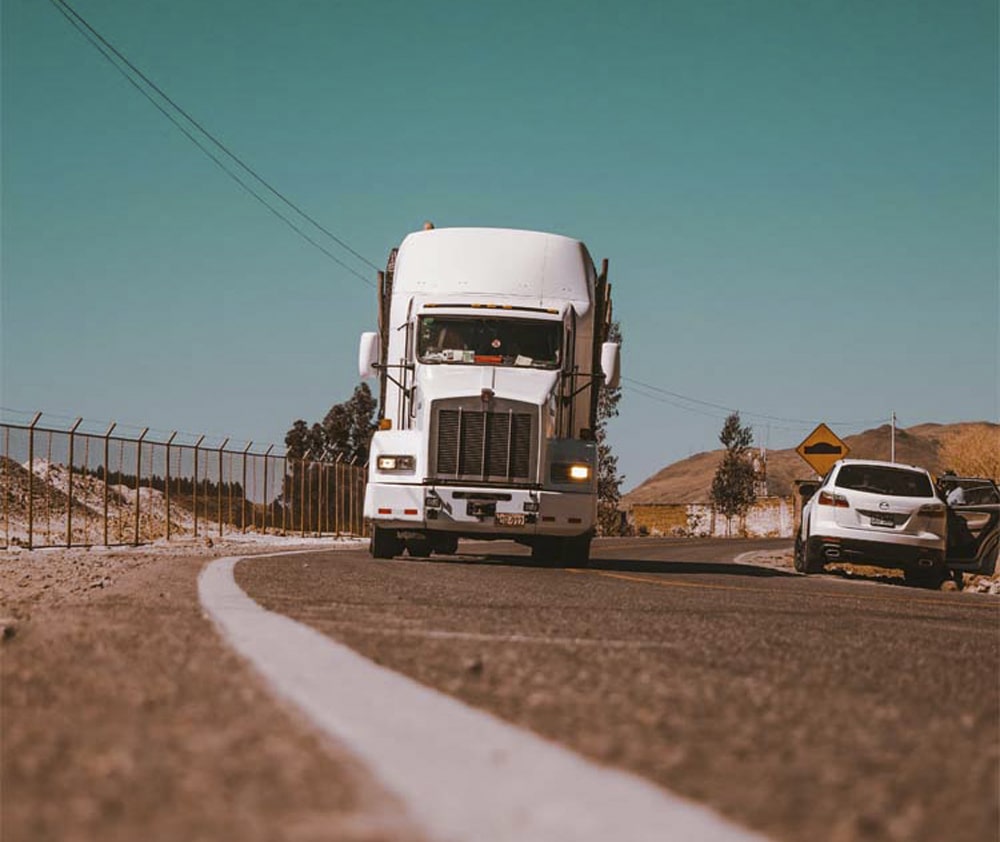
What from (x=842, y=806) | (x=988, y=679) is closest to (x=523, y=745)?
(x=842, y=806)

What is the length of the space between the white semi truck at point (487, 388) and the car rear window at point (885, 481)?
3.61 meters

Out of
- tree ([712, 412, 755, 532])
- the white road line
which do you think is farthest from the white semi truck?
tree ([712, 412, 755, 532])

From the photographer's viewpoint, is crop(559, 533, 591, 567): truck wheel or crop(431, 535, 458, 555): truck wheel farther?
crop(431, 535, 458, 555): truck wheel

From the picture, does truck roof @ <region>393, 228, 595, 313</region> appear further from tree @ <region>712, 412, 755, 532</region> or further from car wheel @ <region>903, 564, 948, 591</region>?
tree @ <region>712, 412, 755, 532</region>

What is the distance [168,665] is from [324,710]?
1192 mm

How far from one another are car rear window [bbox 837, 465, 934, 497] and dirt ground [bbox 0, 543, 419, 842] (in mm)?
14668

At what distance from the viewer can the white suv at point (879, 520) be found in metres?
18.1

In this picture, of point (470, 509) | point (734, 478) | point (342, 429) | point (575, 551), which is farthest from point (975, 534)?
point (734, 478)

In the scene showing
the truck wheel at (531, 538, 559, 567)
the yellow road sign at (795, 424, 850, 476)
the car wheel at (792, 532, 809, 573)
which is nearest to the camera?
the truck wheel at (531, 538, 559, 567)

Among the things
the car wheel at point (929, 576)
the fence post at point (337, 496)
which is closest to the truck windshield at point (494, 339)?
the car wheel at point (929, 576)

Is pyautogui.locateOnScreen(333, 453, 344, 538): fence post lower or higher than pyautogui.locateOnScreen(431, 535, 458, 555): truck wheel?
higher

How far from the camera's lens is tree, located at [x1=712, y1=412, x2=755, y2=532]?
9525 centimetres

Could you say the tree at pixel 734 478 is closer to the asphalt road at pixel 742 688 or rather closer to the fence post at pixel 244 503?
the fence post at pixel 244 503

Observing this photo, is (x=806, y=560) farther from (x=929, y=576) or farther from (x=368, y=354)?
(x=368, y=354)
